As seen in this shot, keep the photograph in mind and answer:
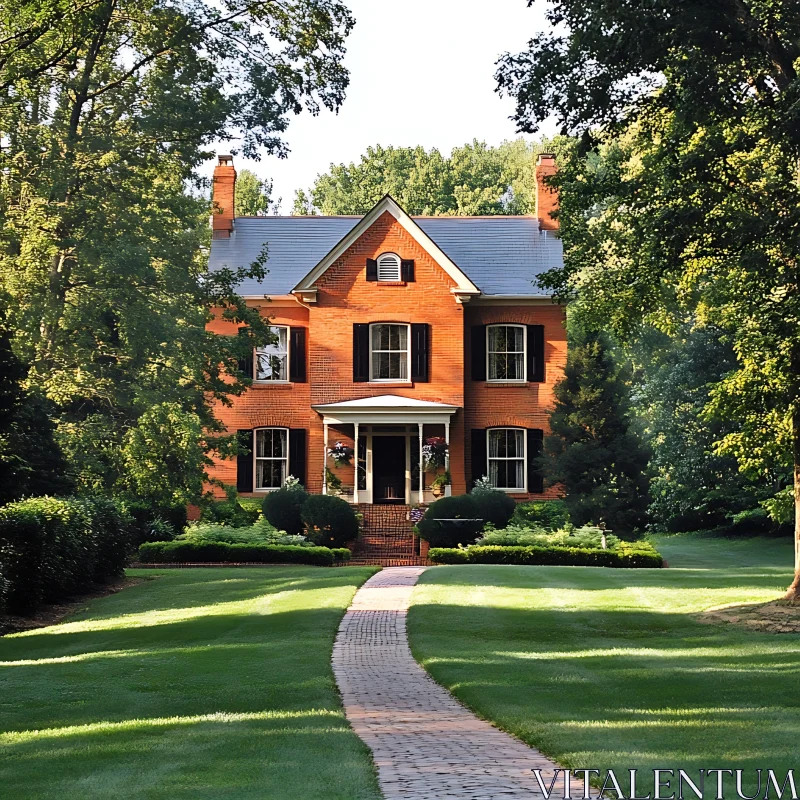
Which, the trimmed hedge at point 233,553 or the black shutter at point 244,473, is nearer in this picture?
the trimmed hedge at point 233,553

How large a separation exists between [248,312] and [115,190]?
4.62 metres

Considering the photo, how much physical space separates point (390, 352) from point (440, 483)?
173 inches

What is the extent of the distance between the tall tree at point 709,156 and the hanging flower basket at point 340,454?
15397 mm

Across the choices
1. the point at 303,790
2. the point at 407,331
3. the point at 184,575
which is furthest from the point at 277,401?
the point at 303,790

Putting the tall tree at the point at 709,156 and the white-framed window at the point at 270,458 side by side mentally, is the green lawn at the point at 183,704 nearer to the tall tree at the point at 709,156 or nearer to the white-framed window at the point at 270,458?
the tall tree at the point at 709,156

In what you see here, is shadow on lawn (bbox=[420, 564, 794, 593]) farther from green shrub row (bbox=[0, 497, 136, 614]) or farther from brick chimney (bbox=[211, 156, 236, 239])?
brick chimney (bbox=[211, 156, 236, 239])

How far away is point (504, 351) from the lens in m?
34.7

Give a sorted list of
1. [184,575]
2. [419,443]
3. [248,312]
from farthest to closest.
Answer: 1. [419,443]
2. [248,312]
3. [184,575]

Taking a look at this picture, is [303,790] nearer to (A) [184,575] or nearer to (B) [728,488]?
(A) [184,575]

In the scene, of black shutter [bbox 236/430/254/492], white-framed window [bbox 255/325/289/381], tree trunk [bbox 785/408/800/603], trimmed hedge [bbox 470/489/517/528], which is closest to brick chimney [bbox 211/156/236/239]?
white-framed window [bbox 255/325/289/381]

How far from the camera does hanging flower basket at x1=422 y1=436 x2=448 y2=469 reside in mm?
32562

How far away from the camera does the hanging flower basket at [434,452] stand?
32.6 meters

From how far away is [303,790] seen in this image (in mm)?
6547

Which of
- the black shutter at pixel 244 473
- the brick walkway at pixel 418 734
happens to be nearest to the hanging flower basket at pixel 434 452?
the black shutter at pixel 244 473
